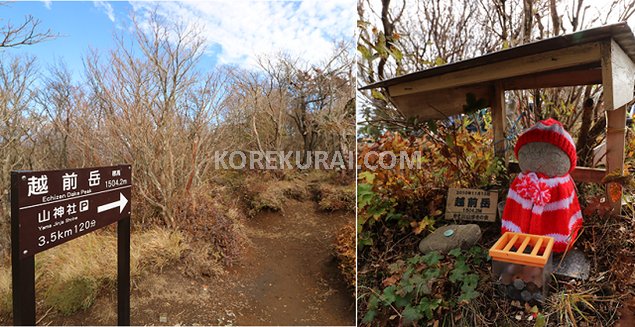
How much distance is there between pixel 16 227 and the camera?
1.87m

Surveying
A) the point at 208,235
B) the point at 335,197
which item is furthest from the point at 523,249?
the point at 335,197

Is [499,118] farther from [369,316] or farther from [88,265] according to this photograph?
[88,265]

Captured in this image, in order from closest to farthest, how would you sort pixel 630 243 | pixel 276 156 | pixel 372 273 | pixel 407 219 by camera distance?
pixel 630 243
pixel 372 273
pixel 407 219
pixel 276 156

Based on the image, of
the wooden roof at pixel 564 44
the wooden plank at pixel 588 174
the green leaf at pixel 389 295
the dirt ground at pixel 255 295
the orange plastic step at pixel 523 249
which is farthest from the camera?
the dirt ground at pixel 255 295

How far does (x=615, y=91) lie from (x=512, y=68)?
427mm

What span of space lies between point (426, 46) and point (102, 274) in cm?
424

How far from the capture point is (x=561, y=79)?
2.32 metres

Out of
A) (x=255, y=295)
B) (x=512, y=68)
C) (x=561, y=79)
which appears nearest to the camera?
(x=512, y=68)

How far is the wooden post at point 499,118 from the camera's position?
2559 millimetres

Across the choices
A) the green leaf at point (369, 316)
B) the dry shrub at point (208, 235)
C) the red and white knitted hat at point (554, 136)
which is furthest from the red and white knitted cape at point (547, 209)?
the dry shrub at point (208, 235)

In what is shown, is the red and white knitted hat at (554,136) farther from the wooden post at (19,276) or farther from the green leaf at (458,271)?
the wooden post at (19,276)

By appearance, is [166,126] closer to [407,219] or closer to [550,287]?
[407,219]

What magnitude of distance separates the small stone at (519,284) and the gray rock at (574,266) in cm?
28

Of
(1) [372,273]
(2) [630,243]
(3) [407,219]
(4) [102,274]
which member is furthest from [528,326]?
(4) [102,274]
